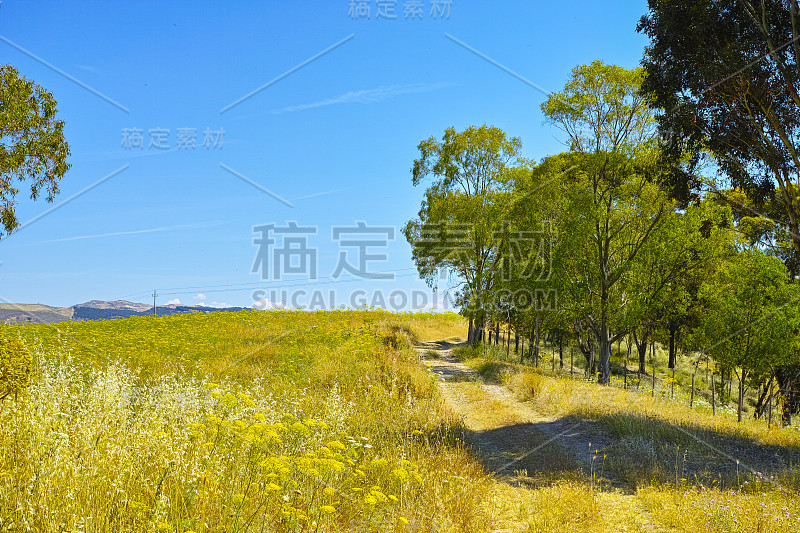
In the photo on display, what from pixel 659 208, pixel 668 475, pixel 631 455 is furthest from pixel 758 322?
pixel 668 475

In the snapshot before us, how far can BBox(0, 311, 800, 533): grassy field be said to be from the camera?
157 inches

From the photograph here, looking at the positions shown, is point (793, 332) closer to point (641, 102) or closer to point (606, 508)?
point (641, 102)

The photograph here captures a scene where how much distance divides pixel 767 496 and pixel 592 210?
14824 mm

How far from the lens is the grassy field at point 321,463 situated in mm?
3979

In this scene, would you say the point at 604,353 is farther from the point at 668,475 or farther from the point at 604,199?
the point at 668,475

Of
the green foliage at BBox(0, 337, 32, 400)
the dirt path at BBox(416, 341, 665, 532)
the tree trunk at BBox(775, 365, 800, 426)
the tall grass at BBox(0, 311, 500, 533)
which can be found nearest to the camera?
the tall grass at BBox(0, 311, 500, 533)

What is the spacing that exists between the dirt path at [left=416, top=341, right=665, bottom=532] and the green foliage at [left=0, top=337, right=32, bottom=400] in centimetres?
659

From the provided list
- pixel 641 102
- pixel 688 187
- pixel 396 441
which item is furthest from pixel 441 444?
pixel 641 102

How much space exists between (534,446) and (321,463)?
20.9 ft

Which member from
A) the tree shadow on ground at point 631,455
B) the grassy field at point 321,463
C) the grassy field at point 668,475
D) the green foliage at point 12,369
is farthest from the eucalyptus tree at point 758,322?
the green foliage at point 12,369

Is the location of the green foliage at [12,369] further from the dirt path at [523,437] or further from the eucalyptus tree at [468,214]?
the eucalyptus tree at [468,214]

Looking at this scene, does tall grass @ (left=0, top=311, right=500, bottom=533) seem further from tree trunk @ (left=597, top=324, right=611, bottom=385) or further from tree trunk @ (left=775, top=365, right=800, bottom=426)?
tree trunk @ (left=775, top=365, right=800, bottom=426)

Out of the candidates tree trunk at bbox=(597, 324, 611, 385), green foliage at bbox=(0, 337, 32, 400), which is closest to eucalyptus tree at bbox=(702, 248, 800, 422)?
tree trunk at bbox=(597, 324, 611, 385)

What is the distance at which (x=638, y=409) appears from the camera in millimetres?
11828
